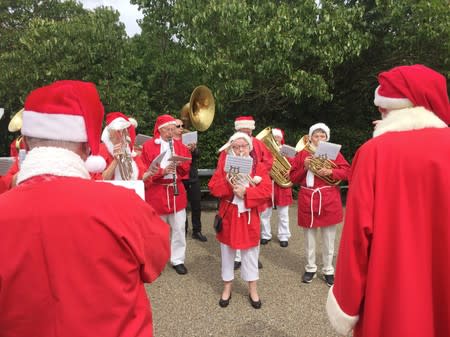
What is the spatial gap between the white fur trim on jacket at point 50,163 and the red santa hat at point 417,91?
166 cm

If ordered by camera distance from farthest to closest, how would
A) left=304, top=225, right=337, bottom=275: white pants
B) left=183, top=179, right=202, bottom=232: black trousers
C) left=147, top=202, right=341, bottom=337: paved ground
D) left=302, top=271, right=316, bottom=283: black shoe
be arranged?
1. left=183, top=179, right=202, bottom=232: black trousers
2. left=302, top=271, right=316, bottom=283: black shoe
3. left=304, top=225, right=337, bottom=275: white pants
4. left=147, top=202, right=341, bottom=337: paved ground

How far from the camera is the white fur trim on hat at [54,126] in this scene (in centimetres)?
163

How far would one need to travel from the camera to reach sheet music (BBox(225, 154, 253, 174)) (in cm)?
418

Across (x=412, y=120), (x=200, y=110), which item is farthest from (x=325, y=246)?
(x=200, y=110)

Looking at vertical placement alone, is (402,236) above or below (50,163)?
below

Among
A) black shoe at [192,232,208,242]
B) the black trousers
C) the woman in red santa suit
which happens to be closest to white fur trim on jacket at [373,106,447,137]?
the woman in red santa suit

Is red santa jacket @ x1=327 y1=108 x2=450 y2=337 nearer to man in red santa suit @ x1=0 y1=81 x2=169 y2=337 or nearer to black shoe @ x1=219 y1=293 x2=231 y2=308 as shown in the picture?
man in red santa suit @ x1=0 y1=81 x2=169 y2=337

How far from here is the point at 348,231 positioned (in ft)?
6.92

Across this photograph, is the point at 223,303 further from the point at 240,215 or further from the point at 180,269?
the point at 180,269

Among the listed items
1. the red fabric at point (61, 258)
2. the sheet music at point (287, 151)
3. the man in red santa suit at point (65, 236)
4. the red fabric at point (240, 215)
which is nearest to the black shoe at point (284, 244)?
the sheet music at point (287, 151)

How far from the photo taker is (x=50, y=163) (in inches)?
62.7

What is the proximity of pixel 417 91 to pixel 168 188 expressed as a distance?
3.94 metres

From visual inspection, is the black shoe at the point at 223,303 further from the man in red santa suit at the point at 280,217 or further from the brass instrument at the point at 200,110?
the brass instrument at the point at 200,110

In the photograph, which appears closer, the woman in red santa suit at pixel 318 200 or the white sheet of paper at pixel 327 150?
the white sheet of paper at pixel 327 150
